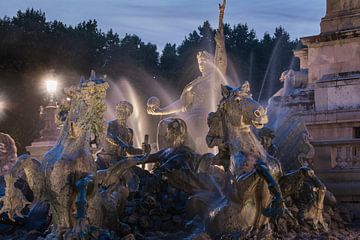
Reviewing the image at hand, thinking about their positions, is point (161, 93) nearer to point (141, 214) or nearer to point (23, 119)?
point (23, 119)

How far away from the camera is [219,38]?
41.8 ft

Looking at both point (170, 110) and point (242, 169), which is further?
point (170, 110)

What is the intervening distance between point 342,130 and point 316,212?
434 centimetres

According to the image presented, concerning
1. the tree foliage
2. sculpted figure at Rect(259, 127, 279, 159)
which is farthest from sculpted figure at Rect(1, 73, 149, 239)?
the tree foliage

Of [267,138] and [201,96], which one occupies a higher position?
[201,96]

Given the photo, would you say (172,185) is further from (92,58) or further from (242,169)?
(92,58)

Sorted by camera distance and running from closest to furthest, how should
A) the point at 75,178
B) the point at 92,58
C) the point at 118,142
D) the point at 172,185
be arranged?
the point at 75,178, the point at 172,185, the point at 118,142, the point at 92,58

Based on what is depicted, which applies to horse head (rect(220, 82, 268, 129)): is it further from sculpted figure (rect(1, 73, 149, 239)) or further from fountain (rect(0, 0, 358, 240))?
sculpted figure (rect(1, 73, 149, 239))

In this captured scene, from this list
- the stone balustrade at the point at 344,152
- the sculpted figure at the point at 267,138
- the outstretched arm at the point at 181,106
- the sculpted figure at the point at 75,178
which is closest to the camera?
the sculpted figure at the point at 75,178

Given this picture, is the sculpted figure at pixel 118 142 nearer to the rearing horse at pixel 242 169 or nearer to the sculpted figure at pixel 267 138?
the sculpted figure at pixel 267 138

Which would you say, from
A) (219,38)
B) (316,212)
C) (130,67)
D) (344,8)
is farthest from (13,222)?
(130,67)

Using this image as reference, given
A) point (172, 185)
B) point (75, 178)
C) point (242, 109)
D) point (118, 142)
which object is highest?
point (242, 109)

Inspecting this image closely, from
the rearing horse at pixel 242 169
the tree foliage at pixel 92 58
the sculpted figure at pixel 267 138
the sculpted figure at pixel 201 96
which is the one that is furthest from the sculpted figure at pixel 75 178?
the tree foliage at pixel 92 58

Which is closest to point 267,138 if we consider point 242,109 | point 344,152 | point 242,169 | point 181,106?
point 344,152
